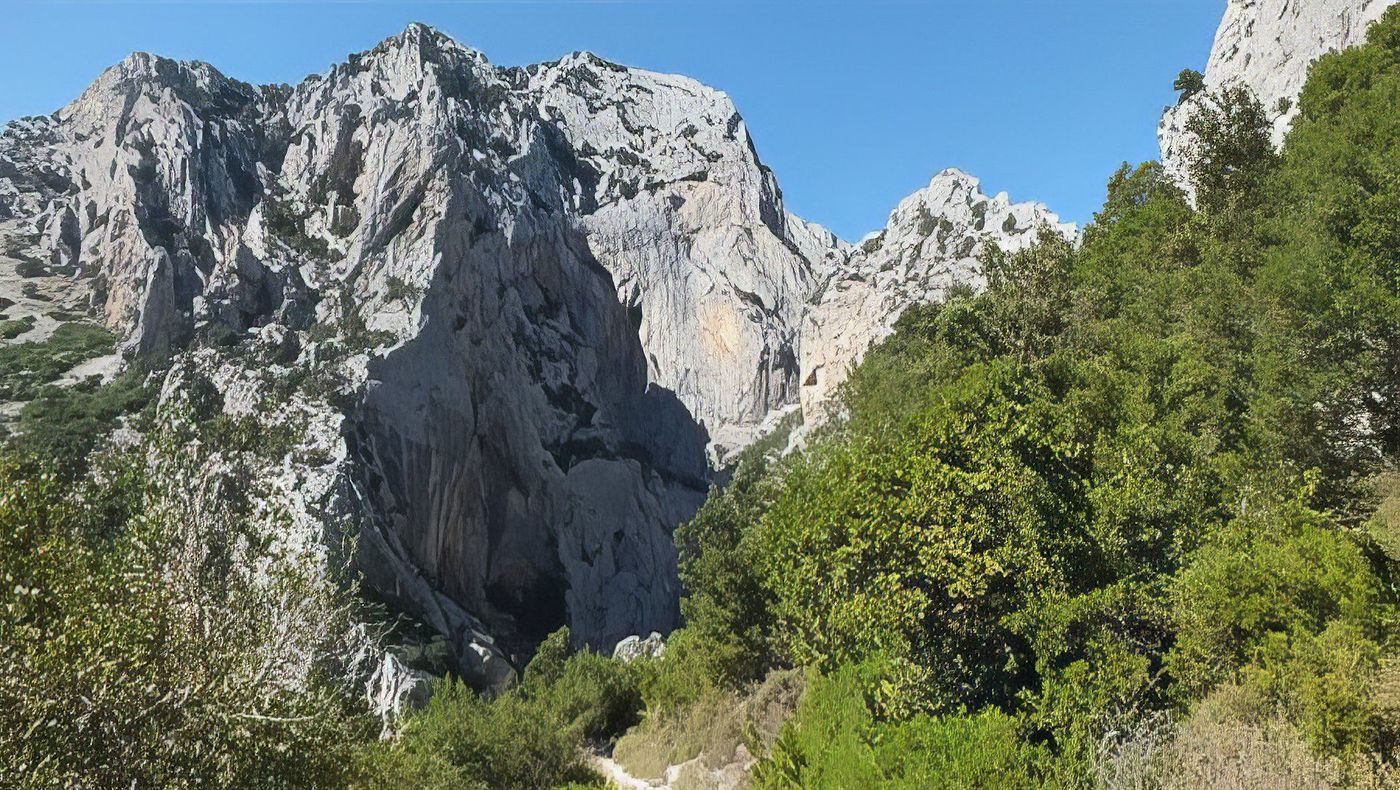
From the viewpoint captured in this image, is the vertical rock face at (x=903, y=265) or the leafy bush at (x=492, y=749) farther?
the vertical rock face at (x=903, y=265)

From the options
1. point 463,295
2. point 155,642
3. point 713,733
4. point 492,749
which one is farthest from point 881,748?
point 463,295

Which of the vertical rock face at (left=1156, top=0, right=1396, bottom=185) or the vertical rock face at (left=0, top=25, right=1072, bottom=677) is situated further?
the vertical rock face at (left=0, top=25, right=1072, bottom=677)

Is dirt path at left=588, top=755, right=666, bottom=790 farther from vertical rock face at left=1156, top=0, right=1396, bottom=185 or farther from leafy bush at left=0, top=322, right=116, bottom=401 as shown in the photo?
leafy bush at left=0, top=322, right=116, bottom=401

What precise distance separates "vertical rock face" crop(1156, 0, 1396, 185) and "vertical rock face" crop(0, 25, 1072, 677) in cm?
2908

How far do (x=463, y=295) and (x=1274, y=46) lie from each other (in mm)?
67361

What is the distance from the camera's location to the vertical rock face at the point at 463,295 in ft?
237

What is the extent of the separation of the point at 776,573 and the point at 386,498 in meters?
57.4

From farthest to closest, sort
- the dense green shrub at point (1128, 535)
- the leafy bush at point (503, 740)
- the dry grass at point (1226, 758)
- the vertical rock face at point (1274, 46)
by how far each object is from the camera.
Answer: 1. the vertical rock face at point (1274, 46)
2. the leafy bush at point (503, 740)
3. the dense green shrub at point (1128, 535)
4. the dry grass at point (1226, 758)

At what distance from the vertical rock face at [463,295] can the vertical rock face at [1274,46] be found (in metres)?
29.1

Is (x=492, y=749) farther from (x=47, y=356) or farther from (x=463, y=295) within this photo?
(x=47, y=356)

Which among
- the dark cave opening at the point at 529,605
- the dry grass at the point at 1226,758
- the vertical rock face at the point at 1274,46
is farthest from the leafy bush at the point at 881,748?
the dark cave opening at the point at 529,605

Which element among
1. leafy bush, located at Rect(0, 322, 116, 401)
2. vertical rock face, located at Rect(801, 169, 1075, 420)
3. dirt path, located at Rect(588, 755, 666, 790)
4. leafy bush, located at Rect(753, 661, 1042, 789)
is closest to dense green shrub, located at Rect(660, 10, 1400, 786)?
leafy bush, located at Rect(753, 661, 1042, 789)

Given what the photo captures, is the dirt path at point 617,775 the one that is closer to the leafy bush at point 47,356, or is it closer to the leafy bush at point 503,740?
the leafy bush at point 503,740

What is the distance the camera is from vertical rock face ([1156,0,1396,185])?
4094cm
